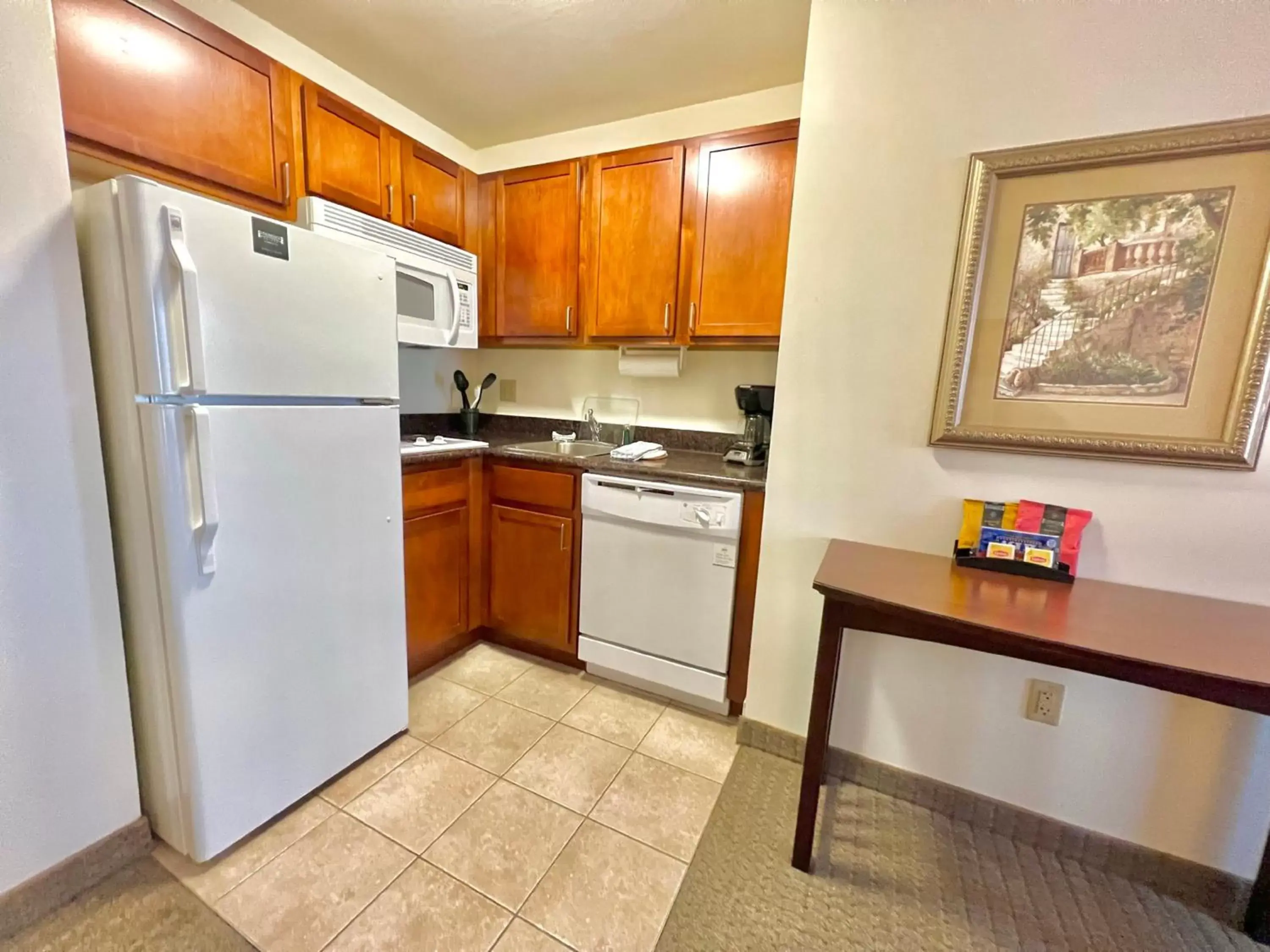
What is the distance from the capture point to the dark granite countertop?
1726 mm

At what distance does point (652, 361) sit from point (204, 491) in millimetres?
1693

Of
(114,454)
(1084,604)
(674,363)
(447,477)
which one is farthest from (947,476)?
(114,454)

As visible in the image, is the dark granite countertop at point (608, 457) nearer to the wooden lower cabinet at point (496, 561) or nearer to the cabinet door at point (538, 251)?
the wooden lower cabinet at point (496, 561)

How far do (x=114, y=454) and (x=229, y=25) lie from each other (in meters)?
1.52

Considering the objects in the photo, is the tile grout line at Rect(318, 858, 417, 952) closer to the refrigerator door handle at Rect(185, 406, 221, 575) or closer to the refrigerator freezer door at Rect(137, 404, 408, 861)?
the refrigerator freezer door at Rect(137, 404, 408, 861)

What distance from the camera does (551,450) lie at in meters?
2.26

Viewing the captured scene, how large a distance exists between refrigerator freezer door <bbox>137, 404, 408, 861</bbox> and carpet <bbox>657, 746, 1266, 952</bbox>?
107 cm

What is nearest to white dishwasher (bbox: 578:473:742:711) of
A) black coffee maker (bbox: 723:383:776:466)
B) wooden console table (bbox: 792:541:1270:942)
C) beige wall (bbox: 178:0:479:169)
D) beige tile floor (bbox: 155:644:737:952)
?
beige tile floor (bbox: 155:644:737:952)

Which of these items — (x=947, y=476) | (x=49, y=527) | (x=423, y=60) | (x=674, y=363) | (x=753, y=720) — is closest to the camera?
(x=49, y=527)

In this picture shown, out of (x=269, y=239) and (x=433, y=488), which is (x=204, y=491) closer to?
(x=269, y=239)

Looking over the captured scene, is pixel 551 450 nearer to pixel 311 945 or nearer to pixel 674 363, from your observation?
pixel 674 363

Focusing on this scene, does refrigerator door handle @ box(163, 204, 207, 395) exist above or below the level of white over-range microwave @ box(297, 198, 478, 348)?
below

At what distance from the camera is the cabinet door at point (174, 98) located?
1207 millimetres

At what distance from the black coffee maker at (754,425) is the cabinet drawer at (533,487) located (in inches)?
26.4
